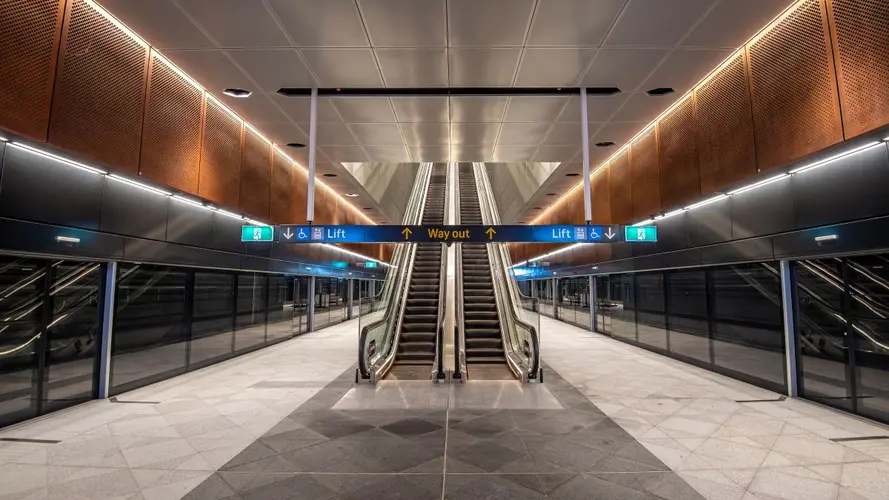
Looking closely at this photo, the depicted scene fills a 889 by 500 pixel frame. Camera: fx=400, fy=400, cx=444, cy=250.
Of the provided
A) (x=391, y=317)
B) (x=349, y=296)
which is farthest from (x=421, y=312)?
(x=349, y=296)

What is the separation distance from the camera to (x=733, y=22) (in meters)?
4.39

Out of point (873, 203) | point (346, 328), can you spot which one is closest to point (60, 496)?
point (873, 203)

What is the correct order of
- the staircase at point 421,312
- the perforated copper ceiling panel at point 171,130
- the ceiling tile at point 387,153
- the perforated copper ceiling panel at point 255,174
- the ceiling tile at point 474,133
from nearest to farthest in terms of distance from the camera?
the perforated copper ceiling panel at point 171,130 → the ceiling tile at point 474,133 → the perforated copper ceiling panel at point 255,174 → the staircase at point 421,312 → the ceiling tile at point 387,153

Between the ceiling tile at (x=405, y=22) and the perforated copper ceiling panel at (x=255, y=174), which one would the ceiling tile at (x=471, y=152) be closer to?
the ceiling tile at (x=405, y=22)

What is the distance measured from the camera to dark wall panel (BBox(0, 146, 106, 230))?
400 centimetres

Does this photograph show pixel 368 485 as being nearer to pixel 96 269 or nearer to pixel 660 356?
pixel 96 269

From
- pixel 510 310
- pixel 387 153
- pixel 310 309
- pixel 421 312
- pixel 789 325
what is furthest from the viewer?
pixel 310 309

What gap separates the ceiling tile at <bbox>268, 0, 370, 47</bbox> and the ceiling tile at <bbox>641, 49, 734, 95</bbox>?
3.88 meters

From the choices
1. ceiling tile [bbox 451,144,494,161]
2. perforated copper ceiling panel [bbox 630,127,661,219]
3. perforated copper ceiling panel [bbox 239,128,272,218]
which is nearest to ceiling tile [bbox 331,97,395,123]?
ceiling tile [bbox 451,144,494,161]

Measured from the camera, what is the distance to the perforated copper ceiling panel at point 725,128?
531 cm

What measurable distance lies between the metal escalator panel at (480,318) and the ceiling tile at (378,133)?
399 centimetres

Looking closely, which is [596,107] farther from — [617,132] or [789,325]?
[789,325]

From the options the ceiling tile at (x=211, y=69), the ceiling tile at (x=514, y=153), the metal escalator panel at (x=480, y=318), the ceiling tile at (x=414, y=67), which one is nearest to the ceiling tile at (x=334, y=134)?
the ceiling tile at (x=211, y=69)

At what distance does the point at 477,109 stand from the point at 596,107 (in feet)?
6.22
